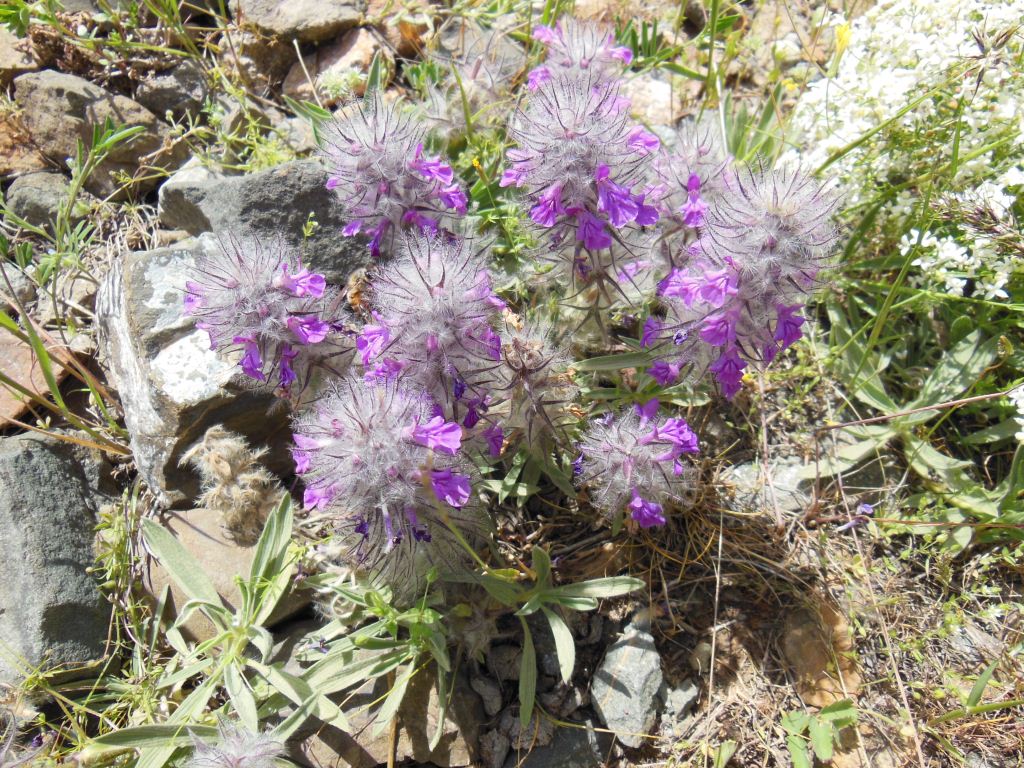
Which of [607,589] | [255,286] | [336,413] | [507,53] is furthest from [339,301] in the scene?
[507,53]

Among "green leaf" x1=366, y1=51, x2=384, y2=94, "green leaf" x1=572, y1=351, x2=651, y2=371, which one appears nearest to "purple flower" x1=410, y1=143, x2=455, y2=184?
"green leaf" x1=572, y1=351, x2=651, y2=371

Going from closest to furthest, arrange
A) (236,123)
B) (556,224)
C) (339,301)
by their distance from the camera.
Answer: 1. (556,224)
2. (339,301)
3. (236,123)

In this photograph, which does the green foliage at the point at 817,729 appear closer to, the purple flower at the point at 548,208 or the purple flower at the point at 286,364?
the purple flower at the point at 548,208

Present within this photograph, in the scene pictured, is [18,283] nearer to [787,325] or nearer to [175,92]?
[175,92]

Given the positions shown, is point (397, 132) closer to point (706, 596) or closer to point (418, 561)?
point (418, 561)

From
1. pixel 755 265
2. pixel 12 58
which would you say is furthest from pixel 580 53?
pixel 12 58

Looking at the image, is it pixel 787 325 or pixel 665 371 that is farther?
pixel 665 371

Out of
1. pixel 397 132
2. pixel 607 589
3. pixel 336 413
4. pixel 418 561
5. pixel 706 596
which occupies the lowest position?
pixel 706 596

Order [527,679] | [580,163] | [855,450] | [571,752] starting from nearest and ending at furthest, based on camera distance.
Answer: [580,163] → [527,679] → [571,752] → [855,450]

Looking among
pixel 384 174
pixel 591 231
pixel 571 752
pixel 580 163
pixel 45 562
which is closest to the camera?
pixel 580 163
